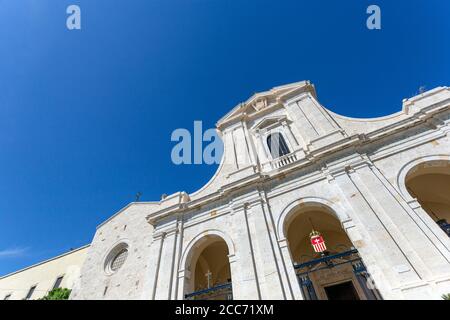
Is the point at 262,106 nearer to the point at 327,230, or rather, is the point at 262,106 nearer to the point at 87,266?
the point at 327,230

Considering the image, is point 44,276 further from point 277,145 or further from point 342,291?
point 342,291

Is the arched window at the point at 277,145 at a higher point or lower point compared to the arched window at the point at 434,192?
higher

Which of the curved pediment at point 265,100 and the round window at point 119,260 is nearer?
the round window at point 119,260

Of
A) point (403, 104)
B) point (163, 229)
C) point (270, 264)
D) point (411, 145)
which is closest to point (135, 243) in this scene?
point (163, 229)

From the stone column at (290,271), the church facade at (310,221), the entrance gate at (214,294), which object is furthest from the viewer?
the entrance gate at (214,294)

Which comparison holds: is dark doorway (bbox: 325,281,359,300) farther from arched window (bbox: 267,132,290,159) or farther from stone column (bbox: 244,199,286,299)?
arched window (bbox: 267,132,290,159)

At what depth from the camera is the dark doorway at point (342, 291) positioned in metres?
9.59

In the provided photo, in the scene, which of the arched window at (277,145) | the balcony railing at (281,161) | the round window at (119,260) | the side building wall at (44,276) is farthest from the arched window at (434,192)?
the side building wall at (44,276)

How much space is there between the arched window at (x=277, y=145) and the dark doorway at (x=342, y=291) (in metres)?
6.97

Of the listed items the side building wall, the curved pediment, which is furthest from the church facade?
the side building wall

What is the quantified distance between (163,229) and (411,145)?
12.0m

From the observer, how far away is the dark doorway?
9594mm

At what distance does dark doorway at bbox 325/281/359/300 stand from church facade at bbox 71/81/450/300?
40 mm

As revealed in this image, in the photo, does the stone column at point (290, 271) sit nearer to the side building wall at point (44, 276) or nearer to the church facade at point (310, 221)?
the church facade at point (310, 221)
